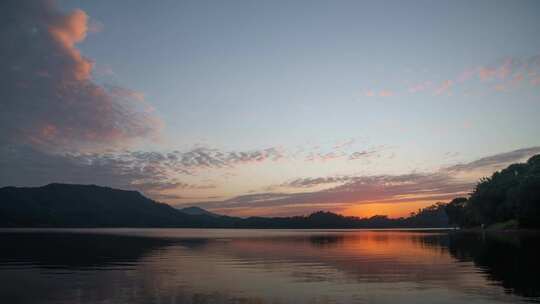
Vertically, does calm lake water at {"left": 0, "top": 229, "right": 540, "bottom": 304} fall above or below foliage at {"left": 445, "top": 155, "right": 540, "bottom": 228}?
below

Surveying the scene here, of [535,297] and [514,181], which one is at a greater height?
[514,181]

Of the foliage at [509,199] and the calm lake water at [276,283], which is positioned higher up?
the foliage at [509,199]

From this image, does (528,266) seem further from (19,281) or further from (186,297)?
(19,281)

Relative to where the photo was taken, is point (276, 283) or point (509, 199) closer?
point (276, 283)

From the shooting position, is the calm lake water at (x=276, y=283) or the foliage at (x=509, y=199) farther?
the foliage at (x=509, y=199)

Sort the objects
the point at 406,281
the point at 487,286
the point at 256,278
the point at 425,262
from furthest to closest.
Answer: the point at 425,262
the point at 256,278
the point at 406,281
the point at 487,286

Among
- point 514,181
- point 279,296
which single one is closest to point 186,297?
point 279,296

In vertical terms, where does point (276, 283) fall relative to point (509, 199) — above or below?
below

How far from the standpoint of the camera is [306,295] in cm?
2638

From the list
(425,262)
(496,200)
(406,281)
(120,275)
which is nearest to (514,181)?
(496,200)

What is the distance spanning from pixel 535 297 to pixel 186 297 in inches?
777

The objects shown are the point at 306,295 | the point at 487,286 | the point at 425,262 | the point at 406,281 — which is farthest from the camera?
the point at 425,262

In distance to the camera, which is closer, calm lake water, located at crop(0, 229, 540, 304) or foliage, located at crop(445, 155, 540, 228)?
calm lake water, located at crop(0, 229, 540, 304)

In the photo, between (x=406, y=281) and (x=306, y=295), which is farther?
(x=406, y=281)
